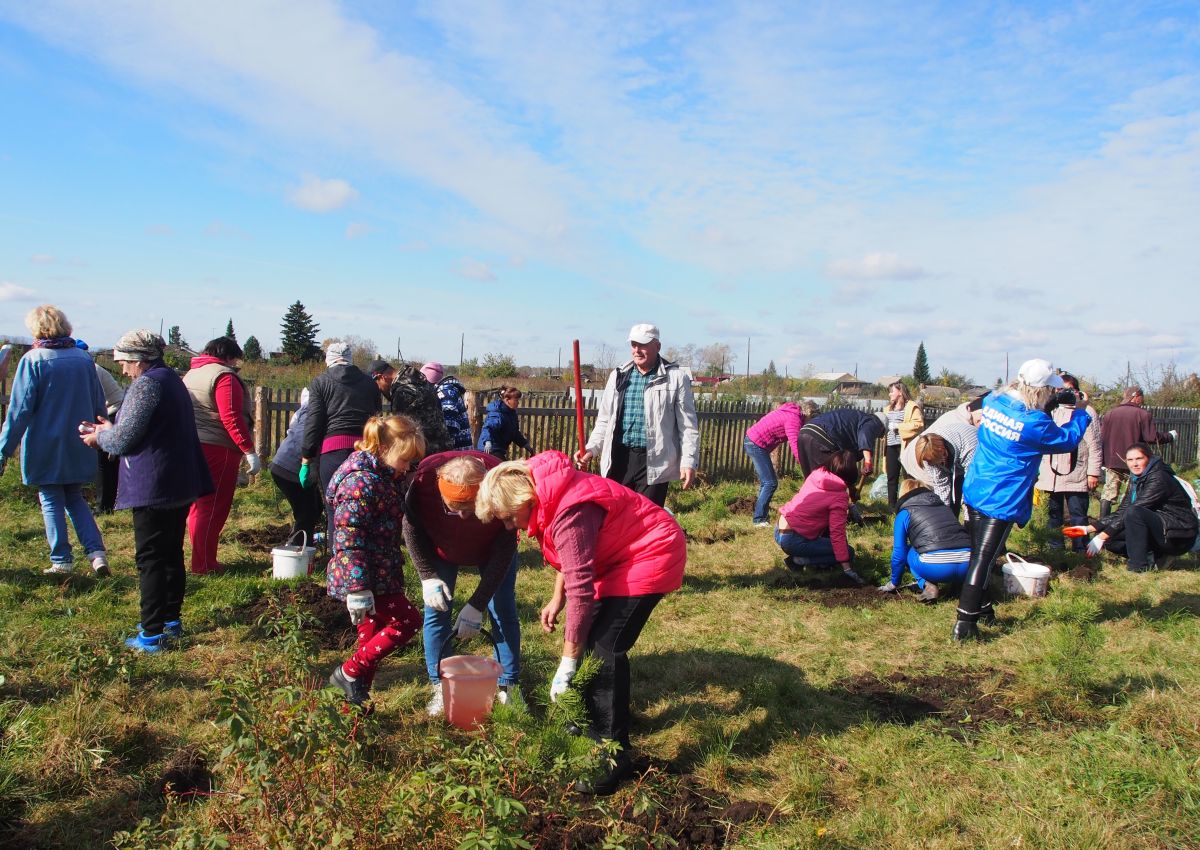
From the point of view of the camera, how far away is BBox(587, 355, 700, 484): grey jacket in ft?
18.4

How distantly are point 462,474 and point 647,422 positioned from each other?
271 cm

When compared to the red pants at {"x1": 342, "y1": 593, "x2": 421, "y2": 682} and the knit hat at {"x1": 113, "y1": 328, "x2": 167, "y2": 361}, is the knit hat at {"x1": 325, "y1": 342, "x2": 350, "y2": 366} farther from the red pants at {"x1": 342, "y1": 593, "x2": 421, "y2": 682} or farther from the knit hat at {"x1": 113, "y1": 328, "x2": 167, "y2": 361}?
the red pants at {"x1": 342, "y1": 593, "x2": 421, "y2": 682}

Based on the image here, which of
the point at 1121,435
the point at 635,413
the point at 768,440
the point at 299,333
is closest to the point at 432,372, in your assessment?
the point at 635,413

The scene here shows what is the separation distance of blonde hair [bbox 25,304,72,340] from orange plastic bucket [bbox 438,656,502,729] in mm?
3565

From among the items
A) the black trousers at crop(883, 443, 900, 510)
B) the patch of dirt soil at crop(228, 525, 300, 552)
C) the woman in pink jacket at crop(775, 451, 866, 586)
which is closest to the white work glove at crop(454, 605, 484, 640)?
the woman in pink jacket at crop(775, 451, 866, 586)

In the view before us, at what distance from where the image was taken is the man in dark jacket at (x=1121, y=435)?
977cm

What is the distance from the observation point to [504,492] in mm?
2875

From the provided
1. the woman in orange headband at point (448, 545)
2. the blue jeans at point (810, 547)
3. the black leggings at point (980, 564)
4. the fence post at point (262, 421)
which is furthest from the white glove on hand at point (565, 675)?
the fence post at point (262, 421)

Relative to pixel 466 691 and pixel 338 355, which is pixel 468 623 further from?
pixel 338 355

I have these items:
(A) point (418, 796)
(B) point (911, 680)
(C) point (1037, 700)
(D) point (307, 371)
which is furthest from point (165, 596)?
(D) point (307, 371)

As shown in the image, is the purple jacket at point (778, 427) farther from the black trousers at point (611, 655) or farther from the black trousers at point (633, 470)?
the black trousers at point (611, 655)

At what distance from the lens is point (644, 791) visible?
2.83 m

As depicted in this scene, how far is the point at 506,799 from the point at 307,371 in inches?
899

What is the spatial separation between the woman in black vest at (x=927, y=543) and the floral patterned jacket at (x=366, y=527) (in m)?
3.94
